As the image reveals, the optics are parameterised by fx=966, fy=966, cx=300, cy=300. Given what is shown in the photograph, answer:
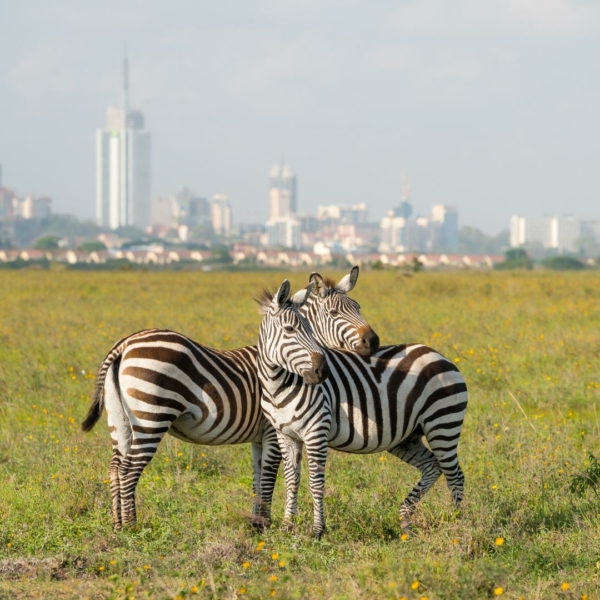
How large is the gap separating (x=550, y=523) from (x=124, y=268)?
66954mm

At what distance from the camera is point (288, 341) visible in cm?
634

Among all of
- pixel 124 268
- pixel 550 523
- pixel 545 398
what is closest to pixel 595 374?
pixel 545 398

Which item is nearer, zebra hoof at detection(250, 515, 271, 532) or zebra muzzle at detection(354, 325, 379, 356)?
zebra hoof at detection(250, 515, 271, 532)

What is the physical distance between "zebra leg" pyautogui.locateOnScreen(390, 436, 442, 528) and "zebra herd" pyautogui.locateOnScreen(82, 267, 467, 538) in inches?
0.4

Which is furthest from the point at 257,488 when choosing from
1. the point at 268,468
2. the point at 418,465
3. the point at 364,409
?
the point at 418,465

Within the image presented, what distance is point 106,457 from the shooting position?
28.2 feet

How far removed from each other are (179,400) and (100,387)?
2.26ft

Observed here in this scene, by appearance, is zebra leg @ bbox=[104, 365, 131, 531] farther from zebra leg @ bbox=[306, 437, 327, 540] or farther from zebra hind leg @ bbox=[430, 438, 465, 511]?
zebra hind leg @ bbox=[430, 438, 465, 511]

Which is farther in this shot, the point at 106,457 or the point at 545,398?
the point at 545,398

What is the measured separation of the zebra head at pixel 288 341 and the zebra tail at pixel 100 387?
101cm

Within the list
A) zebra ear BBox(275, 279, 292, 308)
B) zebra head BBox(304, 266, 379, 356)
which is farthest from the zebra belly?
zebra ear BBox(275, 279, 292, 308)

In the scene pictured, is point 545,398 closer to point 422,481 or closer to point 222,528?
point 422,481

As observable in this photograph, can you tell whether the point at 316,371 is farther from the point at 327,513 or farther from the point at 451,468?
the point at 451,468

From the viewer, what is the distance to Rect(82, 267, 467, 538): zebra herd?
6422 mm
